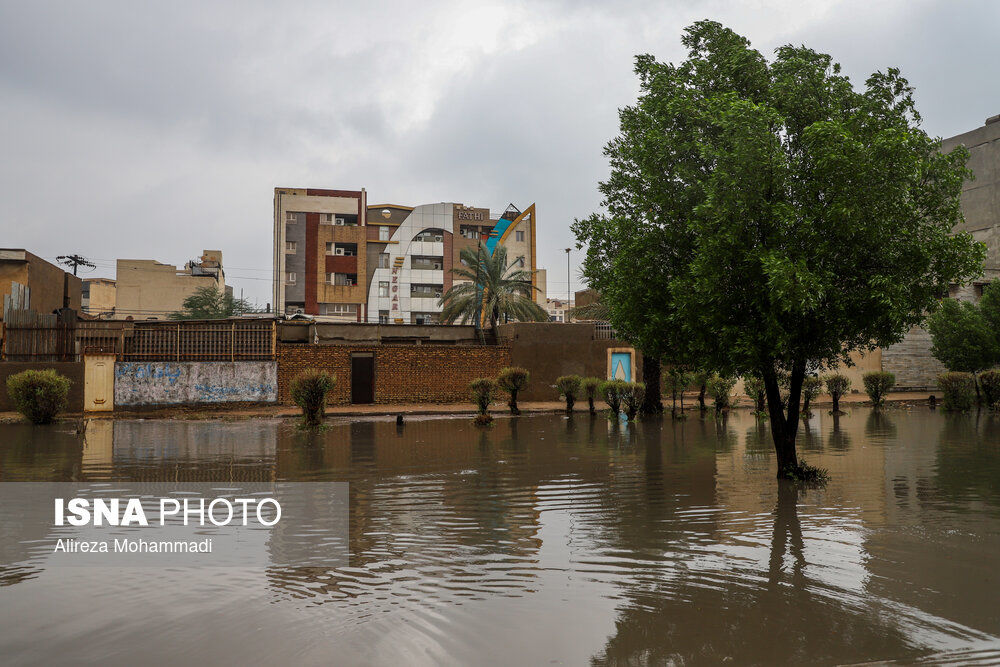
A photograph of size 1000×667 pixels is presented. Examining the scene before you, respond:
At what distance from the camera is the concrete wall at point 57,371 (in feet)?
81.3

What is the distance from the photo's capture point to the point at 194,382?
89.4 feet

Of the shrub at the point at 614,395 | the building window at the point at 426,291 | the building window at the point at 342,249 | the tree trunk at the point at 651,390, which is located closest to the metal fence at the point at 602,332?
the tree trunk at the point at 651,390

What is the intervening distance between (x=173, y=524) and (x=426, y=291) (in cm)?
5562

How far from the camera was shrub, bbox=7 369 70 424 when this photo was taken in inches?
800

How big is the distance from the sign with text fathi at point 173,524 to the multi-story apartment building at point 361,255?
167 ft

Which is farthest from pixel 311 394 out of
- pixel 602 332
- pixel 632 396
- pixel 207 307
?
pixel 207 307

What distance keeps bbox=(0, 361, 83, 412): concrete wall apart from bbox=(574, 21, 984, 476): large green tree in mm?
22935

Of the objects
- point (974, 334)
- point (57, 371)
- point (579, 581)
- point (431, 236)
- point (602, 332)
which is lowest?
point (579, 581)

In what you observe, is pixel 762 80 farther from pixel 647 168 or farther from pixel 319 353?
pixel 319 353

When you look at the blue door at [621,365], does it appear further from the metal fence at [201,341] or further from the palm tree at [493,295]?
the metal fence at [201,341]

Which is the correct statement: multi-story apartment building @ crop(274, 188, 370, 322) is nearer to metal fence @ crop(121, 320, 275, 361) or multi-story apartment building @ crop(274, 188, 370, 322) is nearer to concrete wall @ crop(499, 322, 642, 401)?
concrete wall @ crop(499, 322, 642, 401)

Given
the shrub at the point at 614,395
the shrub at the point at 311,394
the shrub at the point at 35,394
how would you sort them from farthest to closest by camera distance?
the shrub at the point at 614,395 < the shrub at the point at 35,394 < the shrub at the point at 311,394

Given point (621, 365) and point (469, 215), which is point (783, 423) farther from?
point (469, 215)

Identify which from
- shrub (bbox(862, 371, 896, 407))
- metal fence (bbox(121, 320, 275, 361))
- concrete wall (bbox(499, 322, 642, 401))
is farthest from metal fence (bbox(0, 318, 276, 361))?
shrub (bbox(862, 371, 896, 407))
